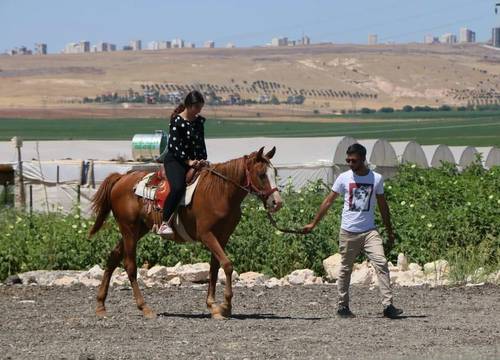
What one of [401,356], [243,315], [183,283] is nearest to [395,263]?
[183,283]

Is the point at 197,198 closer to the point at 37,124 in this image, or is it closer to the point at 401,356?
the point at 401,356

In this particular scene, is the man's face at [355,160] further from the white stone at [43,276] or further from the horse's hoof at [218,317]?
the white stone at [43,276]

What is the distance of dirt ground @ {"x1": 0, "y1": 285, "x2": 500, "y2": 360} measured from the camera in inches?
377

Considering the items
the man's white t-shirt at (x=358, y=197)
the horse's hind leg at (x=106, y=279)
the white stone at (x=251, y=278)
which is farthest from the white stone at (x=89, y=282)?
the man's white t-shirt at (x=358, y=197)

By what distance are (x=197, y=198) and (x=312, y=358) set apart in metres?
3.20

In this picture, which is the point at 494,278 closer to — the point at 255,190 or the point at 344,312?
the point at 344,312

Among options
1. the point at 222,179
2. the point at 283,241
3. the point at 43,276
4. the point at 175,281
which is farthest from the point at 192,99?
the point at 283,241

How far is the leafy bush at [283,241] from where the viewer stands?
15992 millimetres

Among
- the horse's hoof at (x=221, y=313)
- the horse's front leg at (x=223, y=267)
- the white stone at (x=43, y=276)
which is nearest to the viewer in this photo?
the horse's front leg at (x=223, y=267)

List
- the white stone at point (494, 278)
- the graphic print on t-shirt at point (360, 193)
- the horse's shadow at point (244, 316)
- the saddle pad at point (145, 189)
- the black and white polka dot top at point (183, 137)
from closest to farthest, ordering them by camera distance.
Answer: the graphic print on t-shirt at point (360, 193) → the horse's shadow at point (244, 316) → the black and white polka dot top at point (183, 137) → the saddle pad at point (145, 189) → the white stone at point (494, 278)

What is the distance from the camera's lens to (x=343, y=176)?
1158 cm

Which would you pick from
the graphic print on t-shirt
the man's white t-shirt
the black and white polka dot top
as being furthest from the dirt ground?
the black and white polka dot top

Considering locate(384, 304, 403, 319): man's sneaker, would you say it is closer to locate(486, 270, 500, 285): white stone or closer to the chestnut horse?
the chestnut horse

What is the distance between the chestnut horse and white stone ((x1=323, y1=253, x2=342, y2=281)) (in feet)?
10.7
